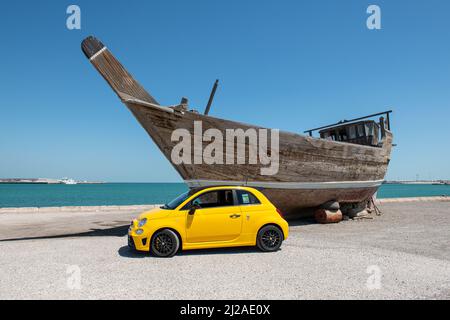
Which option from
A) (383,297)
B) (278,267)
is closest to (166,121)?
(278,267)

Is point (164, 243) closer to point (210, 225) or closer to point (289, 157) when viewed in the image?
point (210, 225)

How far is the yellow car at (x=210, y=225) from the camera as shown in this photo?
245 inches

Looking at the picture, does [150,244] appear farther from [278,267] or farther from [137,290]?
[278,267]

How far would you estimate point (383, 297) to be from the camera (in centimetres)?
388

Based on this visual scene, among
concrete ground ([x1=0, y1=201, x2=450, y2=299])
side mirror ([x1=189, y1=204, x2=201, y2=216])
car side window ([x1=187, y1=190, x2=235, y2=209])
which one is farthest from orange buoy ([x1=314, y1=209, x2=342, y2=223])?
side mirror ([x1=189, y1=204, x2=201, y2=216])

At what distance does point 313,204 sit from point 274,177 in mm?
2969

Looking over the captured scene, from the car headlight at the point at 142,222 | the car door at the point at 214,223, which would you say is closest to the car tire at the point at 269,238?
the car door at the point at 214,223

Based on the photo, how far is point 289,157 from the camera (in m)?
10.9

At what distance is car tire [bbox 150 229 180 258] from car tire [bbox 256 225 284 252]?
1.92m

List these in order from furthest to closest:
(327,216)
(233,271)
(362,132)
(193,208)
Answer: (362,132) < (327,216) < (193,208) < (233,271)

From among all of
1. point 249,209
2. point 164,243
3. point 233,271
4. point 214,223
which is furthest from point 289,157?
point 233,271

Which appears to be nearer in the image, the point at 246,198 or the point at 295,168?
the point at 246,198

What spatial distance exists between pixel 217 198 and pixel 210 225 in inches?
32.2
